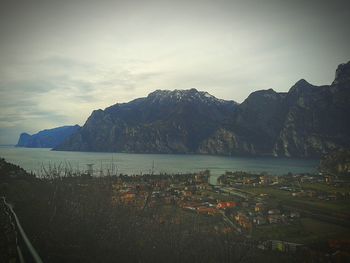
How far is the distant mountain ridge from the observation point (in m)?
139

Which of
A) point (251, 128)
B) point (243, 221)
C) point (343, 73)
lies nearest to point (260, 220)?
point (243, 221)

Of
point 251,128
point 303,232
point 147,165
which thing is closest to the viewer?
point 303,232

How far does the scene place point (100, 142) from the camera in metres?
175

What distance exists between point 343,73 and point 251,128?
52.5 m

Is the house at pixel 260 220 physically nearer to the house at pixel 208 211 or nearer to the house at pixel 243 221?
the house at pixel 243 221

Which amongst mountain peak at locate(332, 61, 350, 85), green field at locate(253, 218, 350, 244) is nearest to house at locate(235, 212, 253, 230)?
green field at locate(253, 218, 350, 244)

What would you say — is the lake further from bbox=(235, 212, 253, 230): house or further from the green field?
the green field

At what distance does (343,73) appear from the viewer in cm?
13100

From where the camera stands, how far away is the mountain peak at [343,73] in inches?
5059

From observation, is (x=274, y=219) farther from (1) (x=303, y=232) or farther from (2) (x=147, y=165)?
(2) (x=147, y=165)

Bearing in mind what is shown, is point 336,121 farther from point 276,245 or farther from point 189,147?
point 276,245

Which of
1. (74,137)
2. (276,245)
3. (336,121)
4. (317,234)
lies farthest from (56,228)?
(74,137)

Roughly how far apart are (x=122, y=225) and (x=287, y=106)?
179 meters

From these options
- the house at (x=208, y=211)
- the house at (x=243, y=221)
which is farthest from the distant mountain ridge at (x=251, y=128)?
the house at (x=243, y=221)
